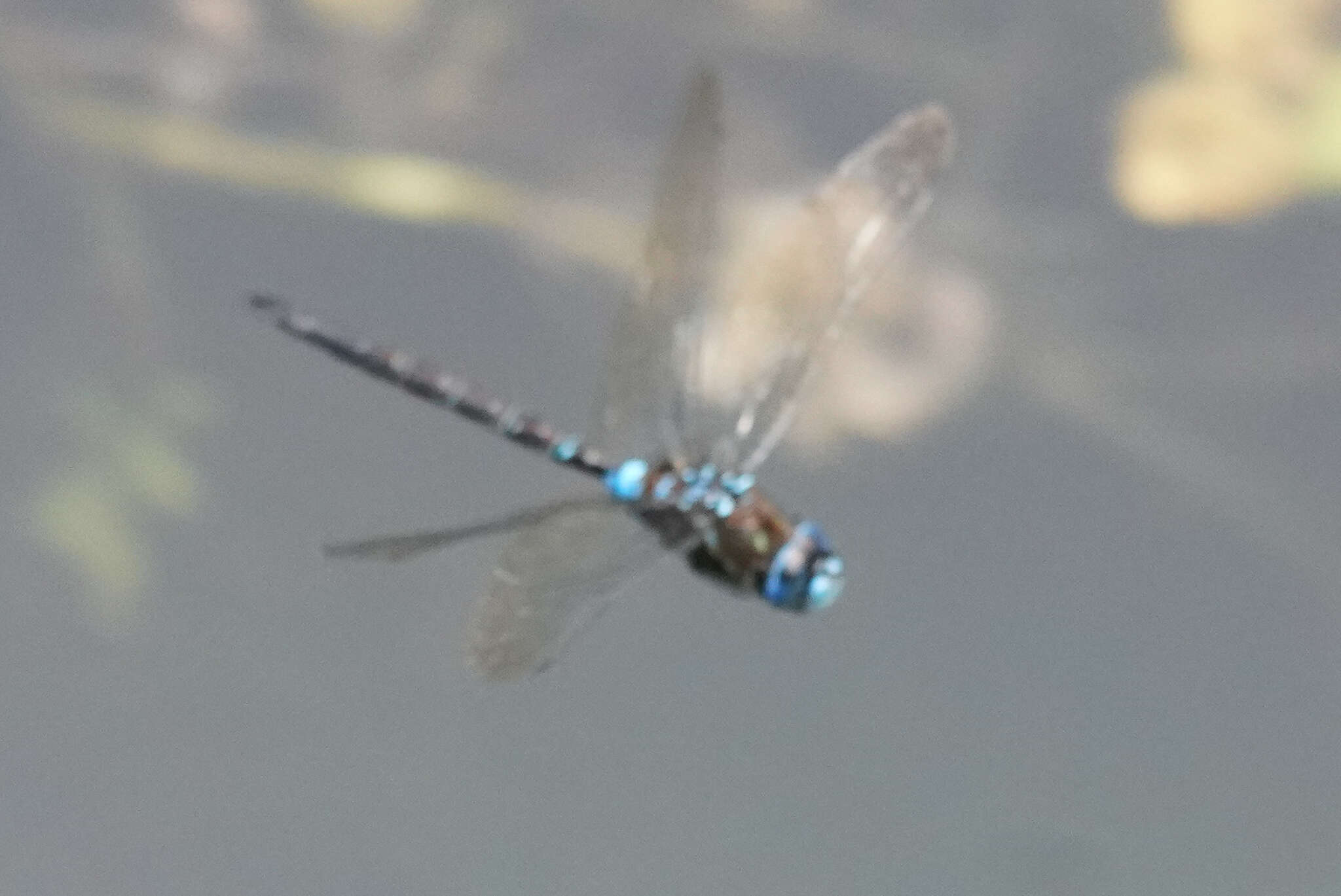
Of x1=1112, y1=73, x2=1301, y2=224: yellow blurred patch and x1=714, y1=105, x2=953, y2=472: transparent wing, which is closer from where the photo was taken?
x1=714, y1=105, x2=953, y2=472: transparent wing

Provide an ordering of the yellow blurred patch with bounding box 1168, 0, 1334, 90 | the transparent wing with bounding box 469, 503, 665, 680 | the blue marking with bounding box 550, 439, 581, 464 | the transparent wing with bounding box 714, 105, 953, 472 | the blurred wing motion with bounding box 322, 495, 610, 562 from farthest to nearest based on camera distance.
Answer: the yellow blurred patch with bounding box 1168, 0, 1334, 90
the blue marking with bounding box 550, 439, 581, 464
the transparent wing with bounding box 714, 105, 953, 472
the transparent wing with bounding box 469, 503, 665, 680
the blurred wing motion with bounding box 322, 495, 610, 562

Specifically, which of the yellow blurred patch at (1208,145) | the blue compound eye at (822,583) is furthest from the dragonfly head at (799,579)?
the yellow blurred patch at (1208,145)

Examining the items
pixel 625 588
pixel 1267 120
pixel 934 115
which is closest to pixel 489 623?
pixel 625 588

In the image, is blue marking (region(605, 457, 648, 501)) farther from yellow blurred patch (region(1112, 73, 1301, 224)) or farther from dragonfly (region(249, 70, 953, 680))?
yellow blurred patch (region(1112, 73, 1301, 224))

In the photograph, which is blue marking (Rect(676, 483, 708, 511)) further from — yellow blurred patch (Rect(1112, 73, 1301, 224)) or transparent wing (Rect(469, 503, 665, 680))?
yellow blurred patch (Rect(1112, 73, 1301, 224))

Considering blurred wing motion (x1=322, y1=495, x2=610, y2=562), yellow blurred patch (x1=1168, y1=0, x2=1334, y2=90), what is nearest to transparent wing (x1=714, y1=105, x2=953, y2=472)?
blurred wing motion (x1=322, y1=495, x2=610, y2=562)

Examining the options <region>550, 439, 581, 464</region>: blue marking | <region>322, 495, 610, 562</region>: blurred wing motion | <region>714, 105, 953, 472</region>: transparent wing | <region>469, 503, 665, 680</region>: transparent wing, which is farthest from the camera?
<region>550, 439, 581, 464</region>: blue marking

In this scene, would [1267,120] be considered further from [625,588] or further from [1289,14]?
[625,588]

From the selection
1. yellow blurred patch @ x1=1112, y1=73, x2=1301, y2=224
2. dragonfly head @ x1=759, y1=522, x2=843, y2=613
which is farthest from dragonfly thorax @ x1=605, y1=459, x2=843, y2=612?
yellow blurred patch @ x1=1112, y1=73, x2=1301, y2=224

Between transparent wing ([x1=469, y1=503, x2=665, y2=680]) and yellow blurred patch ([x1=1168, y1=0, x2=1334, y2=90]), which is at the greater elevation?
yellow blurred patch ([x1=1168, y1=0, x2=1334, y2=90])
